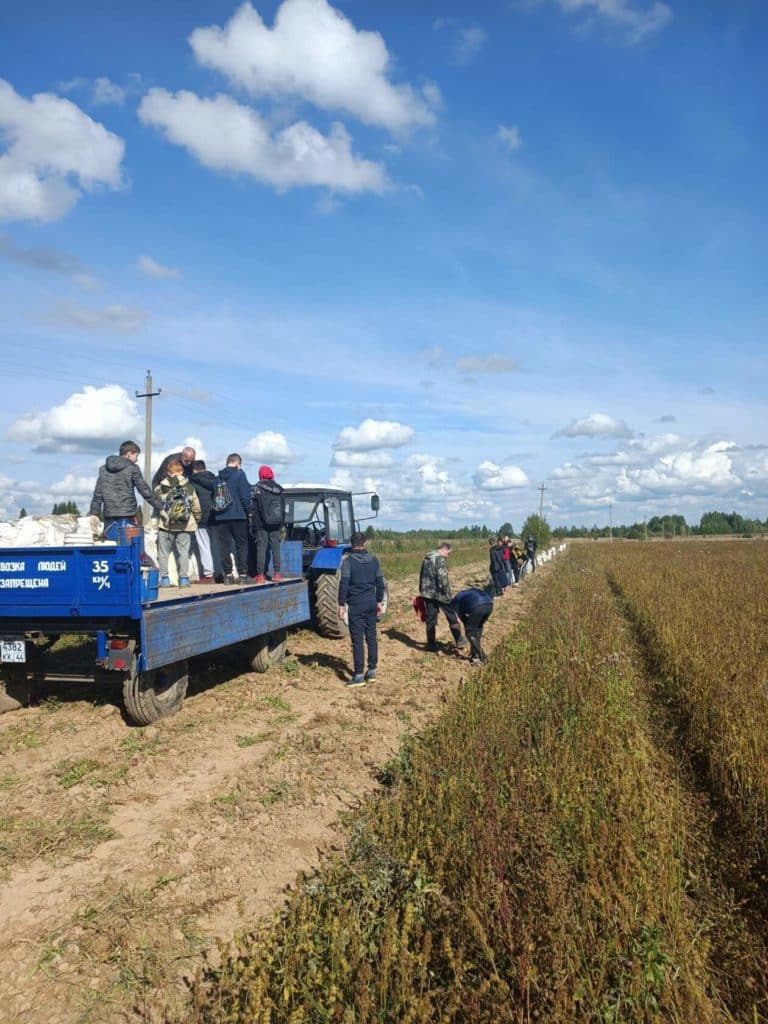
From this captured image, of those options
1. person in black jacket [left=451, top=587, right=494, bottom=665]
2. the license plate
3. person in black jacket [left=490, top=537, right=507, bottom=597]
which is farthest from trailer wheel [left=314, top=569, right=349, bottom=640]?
person in black jacket [left=490, top=537, right=507, bottom=597]

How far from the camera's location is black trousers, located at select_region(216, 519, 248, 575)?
29.7ft

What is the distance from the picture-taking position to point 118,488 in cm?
738

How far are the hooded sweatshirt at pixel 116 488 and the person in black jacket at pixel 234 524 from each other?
1505mm

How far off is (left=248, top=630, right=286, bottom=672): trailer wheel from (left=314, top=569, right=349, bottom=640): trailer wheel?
1027 mm

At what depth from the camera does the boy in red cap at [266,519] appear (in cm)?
888

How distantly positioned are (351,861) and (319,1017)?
1.15m

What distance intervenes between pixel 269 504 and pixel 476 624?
3143 mm

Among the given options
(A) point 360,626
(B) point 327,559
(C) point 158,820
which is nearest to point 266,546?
(B) point 327,559

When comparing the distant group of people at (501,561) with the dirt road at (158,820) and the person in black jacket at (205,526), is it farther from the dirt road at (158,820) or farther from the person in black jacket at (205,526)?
the dirt road at (158,820)

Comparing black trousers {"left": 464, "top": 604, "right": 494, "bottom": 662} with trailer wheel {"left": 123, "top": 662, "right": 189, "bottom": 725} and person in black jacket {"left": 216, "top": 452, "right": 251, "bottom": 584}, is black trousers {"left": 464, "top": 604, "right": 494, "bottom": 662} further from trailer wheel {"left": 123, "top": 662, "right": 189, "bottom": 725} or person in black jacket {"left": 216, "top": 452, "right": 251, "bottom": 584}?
trailer wheel {"left": 123, "top": 662, "right": 189, "bottom": 725}

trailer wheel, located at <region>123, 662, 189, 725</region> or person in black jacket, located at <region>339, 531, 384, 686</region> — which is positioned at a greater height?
person in black jacket, located at <region>339, 531, 384, 686</region>

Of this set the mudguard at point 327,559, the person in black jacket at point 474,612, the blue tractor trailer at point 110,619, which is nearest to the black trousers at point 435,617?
the person in black jacket at point 474,612

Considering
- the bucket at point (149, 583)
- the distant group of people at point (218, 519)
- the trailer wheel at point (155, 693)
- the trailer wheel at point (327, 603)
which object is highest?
the distant group of people at point (218, 519)

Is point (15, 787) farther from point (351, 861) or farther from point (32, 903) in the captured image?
point (351, 861)
